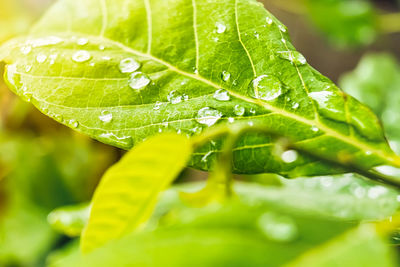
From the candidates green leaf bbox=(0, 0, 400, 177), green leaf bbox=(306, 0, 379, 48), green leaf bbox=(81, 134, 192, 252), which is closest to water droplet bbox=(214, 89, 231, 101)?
green leaf bbox=(0, 0, 400, 177)

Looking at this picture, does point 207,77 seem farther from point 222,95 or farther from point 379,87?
point 379,87

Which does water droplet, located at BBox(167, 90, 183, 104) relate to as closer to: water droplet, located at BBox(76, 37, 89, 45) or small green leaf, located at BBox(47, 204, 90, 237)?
water droplet, located at BBox(76, 37, 89, 45)

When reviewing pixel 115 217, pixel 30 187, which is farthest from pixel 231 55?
pixel 30 187

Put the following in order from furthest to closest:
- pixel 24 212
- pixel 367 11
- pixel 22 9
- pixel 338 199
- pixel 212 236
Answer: pixel 22 9, pixel 367 11, pixel 24 212, pixel 338 199, pixel 212 236

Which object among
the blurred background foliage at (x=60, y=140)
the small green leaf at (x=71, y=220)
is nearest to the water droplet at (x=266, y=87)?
the small green leaf at (x=71, y=220)

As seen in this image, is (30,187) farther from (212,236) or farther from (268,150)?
(212,236)

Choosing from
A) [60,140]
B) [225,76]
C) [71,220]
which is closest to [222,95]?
[225,76]
